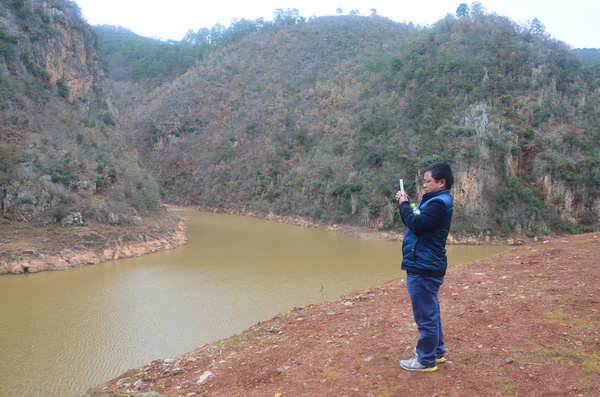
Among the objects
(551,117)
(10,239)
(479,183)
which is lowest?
(10,239)

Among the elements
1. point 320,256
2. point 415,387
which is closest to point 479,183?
point 320,256

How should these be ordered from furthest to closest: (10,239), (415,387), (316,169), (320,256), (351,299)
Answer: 1. (316,169)
2. (320,256)
3. (10,239)
4. (351,299)
5. (415,387)

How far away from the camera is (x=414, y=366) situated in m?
3.13

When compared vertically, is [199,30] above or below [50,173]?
above

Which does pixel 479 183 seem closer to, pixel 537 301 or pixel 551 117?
pixel 551 117

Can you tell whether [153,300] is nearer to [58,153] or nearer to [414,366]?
[414,366]

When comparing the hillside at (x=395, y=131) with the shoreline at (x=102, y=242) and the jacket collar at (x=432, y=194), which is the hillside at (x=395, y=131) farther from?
the jacket collar at (x=432, y=194)

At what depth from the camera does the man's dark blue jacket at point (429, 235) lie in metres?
2.94

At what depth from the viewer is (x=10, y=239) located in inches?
536

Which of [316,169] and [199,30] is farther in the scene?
[199,30]

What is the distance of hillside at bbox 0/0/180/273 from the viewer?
1458 cm

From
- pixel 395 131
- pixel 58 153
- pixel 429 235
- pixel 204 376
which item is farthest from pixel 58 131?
pixel 429 235

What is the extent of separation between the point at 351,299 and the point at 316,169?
2168 cm

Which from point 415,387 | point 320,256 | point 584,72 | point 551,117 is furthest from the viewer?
point 584,72
